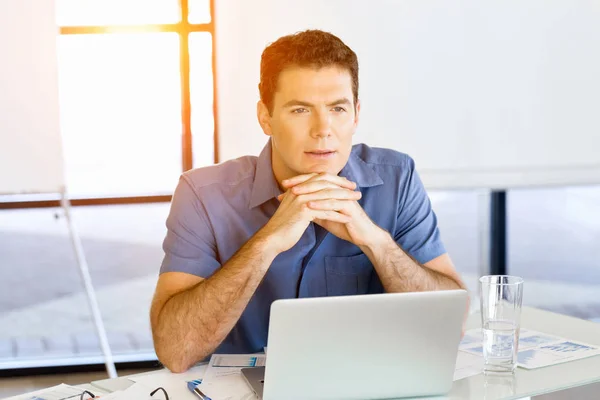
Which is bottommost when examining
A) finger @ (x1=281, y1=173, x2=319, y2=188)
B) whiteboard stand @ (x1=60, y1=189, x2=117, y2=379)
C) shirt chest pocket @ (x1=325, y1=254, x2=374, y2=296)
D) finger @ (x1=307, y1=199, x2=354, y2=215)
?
whiteboard stand @ (x1=60, y1=189, x2=117, y2=379)

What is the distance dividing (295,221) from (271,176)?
0.24m

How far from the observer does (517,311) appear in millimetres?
1325

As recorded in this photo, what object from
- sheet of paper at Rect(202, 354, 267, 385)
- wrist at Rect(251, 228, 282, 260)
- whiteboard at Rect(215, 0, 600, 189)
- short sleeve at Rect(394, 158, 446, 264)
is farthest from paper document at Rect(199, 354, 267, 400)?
whiteboard at Rect(215, 0, 600, 189)

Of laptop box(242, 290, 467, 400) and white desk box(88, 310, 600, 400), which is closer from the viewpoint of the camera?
laptop box(242, 290, 467, 400)

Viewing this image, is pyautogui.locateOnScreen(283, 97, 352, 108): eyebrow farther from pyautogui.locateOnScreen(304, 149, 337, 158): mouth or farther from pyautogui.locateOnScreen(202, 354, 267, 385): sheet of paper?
pyautogui.locateOnScreen(202, 354, 267, 385): sheet of paper

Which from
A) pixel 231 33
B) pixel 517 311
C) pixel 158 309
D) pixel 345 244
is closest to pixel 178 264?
pixel 158 309

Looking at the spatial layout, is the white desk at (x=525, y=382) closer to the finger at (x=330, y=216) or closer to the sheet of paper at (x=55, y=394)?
the sheet of paper at (x=55, y=394)

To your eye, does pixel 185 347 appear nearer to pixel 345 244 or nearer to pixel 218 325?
pixel 218 325

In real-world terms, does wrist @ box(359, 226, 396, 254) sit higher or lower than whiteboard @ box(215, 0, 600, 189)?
lower

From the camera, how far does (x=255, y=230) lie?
1812 mm

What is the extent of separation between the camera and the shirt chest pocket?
69.9 inches

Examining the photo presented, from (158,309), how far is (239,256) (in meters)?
0.20

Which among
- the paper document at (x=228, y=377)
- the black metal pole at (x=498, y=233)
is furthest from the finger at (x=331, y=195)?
the black metal pole at (x=498, y=233)

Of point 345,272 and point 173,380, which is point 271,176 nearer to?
point 345,272
